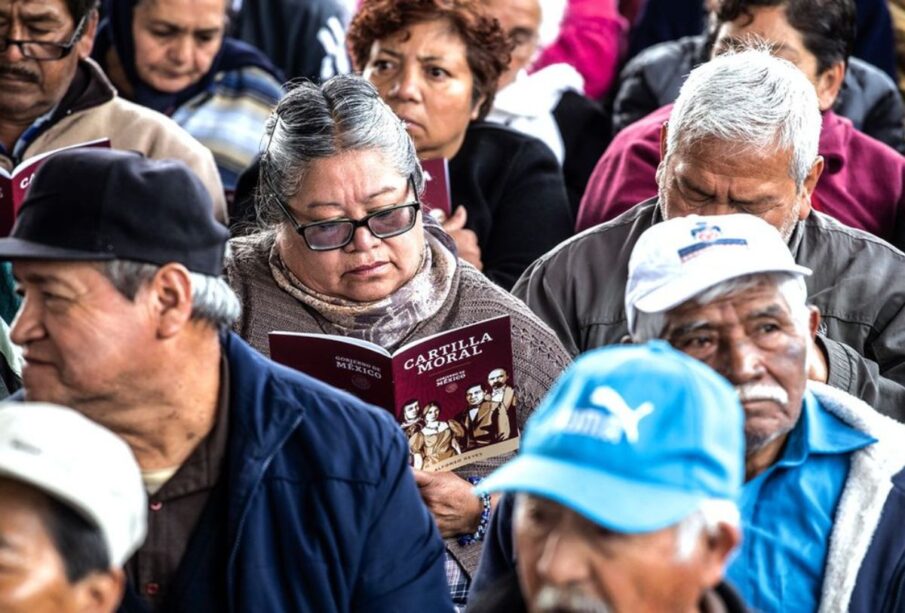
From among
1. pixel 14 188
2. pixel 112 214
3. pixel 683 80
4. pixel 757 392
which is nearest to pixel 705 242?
pixel 757 392

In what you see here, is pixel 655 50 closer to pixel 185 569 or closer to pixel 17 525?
pixel 185 569

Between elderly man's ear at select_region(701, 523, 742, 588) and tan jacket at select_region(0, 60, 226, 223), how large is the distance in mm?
2636

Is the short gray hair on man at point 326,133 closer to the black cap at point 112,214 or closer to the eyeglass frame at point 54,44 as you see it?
the black cap at point 112,214

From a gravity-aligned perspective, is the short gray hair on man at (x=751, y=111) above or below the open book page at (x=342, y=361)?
above

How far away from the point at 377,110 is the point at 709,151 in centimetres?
77

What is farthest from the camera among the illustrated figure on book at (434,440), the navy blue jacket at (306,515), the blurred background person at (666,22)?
the blurred background person at (666,22)

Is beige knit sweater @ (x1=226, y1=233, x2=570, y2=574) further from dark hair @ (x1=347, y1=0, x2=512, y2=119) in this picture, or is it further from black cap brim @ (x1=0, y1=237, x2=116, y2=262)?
dark hair @ (x1=347, y1=0, x2=512, y2=119)

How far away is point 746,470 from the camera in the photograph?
2.77 m

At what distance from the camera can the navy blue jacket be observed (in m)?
2.64

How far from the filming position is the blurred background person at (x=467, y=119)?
4.44m

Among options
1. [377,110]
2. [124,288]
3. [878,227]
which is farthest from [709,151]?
[124,288]

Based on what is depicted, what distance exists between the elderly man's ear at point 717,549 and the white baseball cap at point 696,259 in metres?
0.69

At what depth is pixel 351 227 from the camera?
345cm

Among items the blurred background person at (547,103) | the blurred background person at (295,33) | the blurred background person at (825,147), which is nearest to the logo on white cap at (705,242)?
the blurred background person at (825,147)
